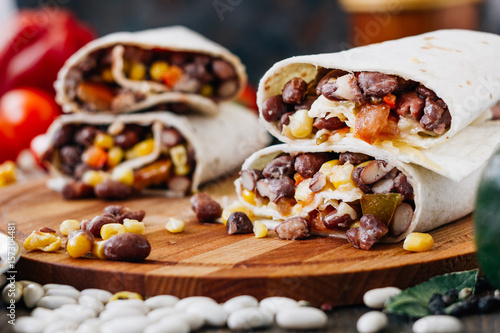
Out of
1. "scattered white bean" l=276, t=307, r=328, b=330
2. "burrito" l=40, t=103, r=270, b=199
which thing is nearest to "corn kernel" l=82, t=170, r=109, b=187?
"burrito" l=40, t=103, r=270, b=199

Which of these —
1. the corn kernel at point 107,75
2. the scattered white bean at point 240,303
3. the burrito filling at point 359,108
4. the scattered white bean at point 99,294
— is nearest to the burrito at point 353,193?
the burrito filling at point 359,108

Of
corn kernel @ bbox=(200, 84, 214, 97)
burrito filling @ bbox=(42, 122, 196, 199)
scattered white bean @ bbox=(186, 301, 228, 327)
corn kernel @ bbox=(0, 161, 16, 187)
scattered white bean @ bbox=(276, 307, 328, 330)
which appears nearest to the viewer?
scattered white bean @ bbox=(276, 307, 328, 330)

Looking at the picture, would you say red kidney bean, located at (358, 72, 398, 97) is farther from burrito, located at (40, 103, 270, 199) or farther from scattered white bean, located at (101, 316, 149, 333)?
burrito, located at (40, 103, 270, 199)

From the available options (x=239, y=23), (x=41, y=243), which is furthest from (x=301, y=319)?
(x=239, y=23)

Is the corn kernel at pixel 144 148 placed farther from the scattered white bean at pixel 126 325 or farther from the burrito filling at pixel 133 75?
the scattered white bean at pixel 126 325

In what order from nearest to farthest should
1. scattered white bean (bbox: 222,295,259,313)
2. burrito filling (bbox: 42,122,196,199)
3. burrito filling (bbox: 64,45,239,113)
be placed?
scattered white bean (bbox: 222,295,259,313)
burrito filling (bbox: 42,122,196,199)
burrito filling (bbox: 64,45,239,113)

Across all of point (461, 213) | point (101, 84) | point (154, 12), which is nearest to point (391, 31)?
point (154, 12)

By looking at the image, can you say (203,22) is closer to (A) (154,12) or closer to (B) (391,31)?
(A) (154,12)

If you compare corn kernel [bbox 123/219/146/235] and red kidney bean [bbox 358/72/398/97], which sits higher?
red kidney bean [bbox 358/72/398/97]
